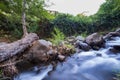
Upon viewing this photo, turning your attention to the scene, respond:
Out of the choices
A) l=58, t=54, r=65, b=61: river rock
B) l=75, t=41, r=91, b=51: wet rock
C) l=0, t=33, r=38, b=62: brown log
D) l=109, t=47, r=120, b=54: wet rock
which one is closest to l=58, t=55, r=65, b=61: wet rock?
l=58, t=54, r=65, b=61: river rock

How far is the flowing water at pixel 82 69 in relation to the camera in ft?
20.0

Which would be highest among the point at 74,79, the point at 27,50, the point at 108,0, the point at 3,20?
the point at 108,0

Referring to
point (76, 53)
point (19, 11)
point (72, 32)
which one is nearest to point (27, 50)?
point (76, 53)

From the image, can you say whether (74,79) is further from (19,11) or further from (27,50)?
(19,11)

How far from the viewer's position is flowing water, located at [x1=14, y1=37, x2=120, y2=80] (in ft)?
20.0

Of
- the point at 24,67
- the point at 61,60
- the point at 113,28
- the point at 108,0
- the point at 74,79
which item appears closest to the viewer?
the point at 74,79

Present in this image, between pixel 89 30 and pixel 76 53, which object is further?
pixel 89 30

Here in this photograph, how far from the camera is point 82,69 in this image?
6.80m

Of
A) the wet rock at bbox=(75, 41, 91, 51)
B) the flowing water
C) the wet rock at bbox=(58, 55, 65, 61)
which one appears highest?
the wet rock at bbox=(75, 41, 91, 51)

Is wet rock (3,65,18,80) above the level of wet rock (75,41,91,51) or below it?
below

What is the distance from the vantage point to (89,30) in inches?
583

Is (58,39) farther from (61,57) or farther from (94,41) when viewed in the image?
(61,57)

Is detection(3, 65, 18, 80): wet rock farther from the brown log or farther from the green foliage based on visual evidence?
the green foliage

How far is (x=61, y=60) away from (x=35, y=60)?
0.85 m
